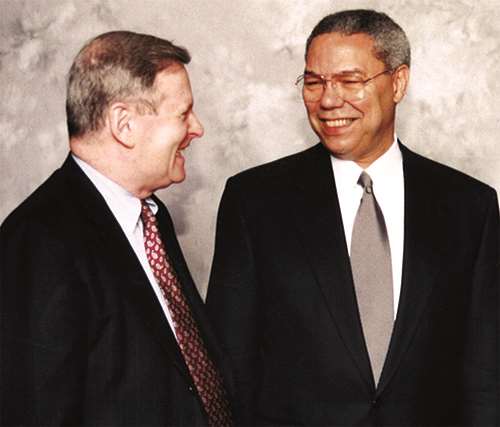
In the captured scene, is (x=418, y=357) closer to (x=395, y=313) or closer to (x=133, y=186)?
(x=395, y=313)

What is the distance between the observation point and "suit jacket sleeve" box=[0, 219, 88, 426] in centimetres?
219

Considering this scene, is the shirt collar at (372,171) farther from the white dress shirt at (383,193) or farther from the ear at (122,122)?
the ear at (122,122)

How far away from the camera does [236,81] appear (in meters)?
3.79

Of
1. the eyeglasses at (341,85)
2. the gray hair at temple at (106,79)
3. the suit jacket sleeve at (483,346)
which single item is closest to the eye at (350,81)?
the eyeglasses at (341,85)

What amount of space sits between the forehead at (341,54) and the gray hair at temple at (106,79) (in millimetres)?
628

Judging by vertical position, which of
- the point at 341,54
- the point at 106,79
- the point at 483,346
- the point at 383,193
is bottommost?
the point at 483,346

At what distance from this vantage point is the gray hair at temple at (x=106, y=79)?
238 cm

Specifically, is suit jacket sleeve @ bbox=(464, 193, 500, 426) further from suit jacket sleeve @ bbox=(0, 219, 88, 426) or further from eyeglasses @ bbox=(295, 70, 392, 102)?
suit jacket sleeve @ bbox=(0, 219, 88, 426)

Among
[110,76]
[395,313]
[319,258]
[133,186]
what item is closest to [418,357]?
[395,313]

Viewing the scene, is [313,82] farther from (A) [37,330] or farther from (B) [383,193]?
(A) [37,330]

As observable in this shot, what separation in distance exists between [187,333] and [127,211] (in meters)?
0.34

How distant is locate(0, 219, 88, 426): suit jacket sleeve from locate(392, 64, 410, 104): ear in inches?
48.4

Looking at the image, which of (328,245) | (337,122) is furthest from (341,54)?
(328,245)

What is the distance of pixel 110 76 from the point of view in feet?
7.82
